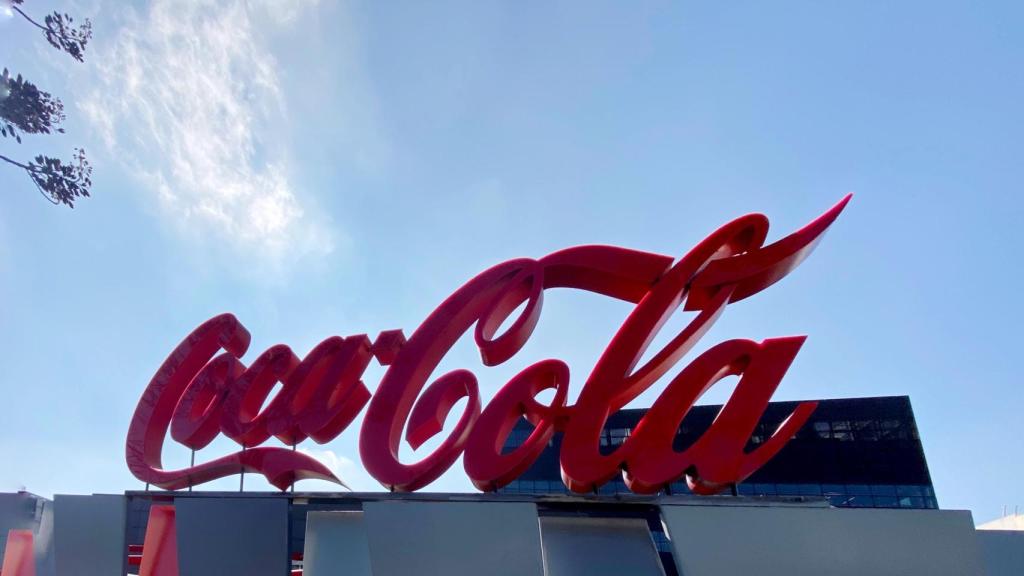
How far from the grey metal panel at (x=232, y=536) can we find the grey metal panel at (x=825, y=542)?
21.3 ft

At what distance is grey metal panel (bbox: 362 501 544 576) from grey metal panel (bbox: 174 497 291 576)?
2.31m

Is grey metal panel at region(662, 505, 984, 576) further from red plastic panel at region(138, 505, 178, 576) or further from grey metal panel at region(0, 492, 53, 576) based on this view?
grey metal panel at region(0, 492, 53, 576)

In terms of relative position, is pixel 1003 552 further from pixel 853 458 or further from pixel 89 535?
pixel 853 458

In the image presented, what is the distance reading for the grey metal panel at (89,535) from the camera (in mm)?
12141

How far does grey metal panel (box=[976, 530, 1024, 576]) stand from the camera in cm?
1206

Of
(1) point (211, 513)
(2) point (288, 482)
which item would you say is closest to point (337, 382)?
(2) point (288, 482)

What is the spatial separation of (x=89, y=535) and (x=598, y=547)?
8.91 m

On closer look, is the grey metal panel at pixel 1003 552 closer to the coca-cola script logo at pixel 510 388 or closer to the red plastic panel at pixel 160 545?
the coca-cola script logo at pixel 510 388

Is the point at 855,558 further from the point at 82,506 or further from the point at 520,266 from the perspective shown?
the point at 82,506

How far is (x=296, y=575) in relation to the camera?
1695 centimetres

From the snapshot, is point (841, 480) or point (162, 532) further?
point (841, 480)

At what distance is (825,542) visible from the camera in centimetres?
988

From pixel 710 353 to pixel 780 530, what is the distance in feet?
Result: 8.88

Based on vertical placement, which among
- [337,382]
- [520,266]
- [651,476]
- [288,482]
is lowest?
[651,476]
